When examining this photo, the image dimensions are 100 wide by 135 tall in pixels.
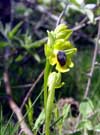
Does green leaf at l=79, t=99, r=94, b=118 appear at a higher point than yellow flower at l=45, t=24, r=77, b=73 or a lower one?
lower

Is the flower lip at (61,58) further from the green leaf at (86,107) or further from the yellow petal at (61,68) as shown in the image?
the green leaf at (86,107)

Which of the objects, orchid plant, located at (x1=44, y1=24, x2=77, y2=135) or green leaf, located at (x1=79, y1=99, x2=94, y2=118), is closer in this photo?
orchid plant, located at (x1=44, y1=24, x2=77, y2=135)

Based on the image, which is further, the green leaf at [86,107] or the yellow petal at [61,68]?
the green leaf at [86,107]

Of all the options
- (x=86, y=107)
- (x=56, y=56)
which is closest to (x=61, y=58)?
(x=56, y=56)

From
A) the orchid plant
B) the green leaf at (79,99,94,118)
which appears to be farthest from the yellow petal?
the green leaf at (79,99,94,118)

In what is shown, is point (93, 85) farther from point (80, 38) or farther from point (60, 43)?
point (60, 43)

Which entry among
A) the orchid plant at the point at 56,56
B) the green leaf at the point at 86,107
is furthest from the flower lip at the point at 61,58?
the green leaf at the point at 86,107

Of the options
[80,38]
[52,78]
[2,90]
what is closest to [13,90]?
[2,90]

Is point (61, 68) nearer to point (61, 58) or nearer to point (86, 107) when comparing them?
point (61, 58)

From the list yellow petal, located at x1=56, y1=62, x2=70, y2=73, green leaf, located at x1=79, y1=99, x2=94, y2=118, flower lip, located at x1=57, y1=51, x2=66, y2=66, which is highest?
flower lip, located at x1=57, y1=51, x2=66, y2=66

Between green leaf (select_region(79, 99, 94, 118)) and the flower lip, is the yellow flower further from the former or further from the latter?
green leaf (select_region(79, 99, 94, 118))

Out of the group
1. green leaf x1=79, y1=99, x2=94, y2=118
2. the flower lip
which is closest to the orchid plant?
the flower lip

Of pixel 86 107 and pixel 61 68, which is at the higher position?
pixel 61 68
